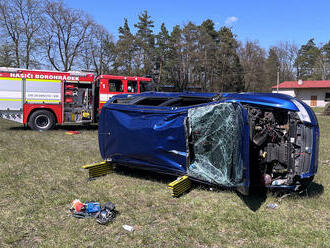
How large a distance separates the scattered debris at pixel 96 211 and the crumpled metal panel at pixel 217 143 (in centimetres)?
150

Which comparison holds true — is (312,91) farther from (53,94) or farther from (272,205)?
(272,205)

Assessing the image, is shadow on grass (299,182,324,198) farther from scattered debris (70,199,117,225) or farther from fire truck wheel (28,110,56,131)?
fire truck wheel (28,110,56,131)

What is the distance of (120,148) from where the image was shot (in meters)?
5.12

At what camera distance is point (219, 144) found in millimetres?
A: 4082

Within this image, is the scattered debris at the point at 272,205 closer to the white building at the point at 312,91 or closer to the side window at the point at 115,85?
the side window at the point at 115,85

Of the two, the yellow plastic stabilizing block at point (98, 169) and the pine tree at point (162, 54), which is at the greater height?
the pine tree at point (162, 54)

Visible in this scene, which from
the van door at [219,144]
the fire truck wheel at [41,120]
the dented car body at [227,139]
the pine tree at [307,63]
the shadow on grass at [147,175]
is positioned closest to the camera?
the van door at [219,144]

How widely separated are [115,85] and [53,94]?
2.66 metres

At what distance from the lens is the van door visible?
3715 millimetres

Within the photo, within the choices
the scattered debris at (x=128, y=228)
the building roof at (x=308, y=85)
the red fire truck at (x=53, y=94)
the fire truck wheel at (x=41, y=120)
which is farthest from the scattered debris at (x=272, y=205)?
the building roof at (x=308, y=85)

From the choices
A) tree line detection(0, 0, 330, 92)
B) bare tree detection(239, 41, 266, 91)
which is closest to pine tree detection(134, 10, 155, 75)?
tree line detection(0, 0, 330, 92)

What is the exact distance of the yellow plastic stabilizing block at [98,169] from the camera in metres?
5.20

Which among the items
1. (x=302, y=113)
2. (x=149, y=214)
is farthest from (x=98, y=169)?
(x=302, y=113)

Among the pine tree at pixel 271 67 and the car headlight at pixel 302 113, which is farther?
the pine tree at pixel 271 67
